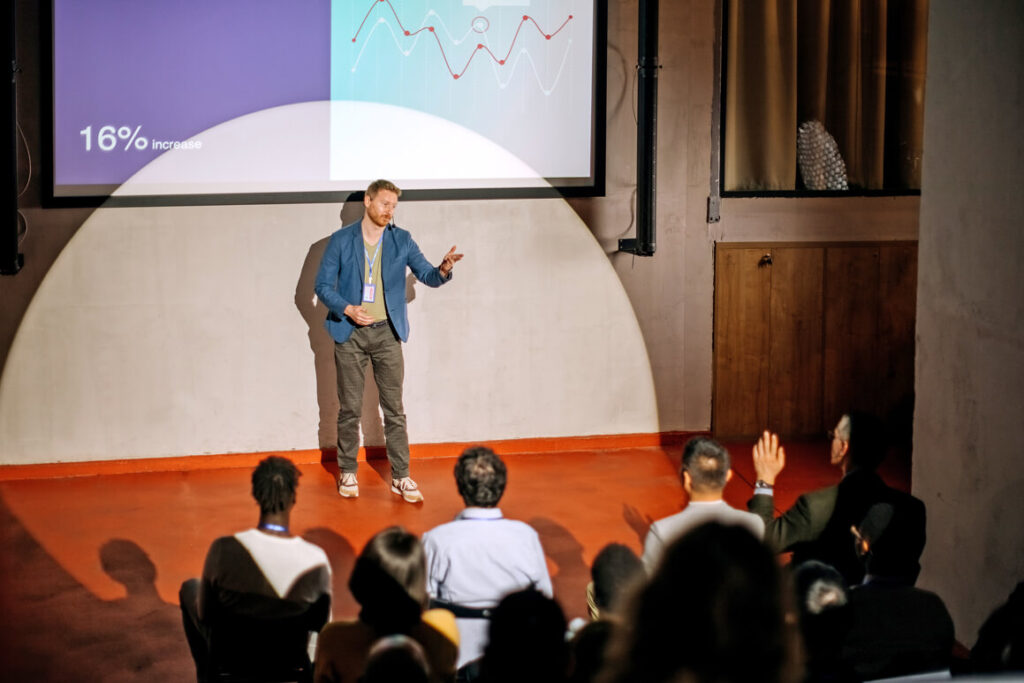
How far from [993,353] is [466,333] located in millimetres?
3265

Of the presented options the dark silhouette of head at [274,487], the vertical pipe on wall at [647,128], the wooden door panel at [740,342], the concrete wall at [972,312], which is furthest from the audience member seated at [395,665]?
the wooden door panel at [740,342]

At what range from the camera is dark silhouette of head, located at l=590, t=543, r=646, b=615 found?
9.59 feet

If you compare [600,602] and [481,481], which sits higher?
[481,481]

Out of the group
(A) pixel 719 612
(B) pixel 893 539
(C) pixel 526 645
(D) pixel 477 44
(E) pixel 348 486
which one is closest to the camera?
(A) pixel 719 612

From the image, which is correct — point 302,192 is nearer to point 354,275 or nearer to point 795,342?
point 354,275

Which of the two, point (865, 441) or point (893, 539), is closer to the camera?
point (893, 539)

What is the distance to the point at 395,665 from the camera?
73.2 inches

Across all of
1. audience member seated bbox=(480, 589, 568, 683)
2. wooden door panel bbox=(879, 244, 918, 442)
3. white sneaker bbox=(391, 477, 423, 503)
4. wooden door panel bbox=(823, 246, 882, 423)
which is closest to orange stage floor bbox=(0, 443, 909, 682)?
white sneaker bbox=(391, 477, 423, 503)

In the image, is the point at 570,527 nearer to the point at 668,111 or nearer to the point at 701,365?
the point at 701,365

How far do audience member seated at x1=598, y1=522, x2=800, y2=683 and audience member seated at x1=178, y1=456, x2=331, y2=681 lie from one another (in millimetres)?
1870

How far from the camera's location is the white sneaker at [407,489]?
5590 mm

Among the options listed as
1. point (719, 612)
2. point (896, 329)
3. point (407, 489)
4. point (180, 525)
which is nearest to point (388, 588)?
point (719, 612)

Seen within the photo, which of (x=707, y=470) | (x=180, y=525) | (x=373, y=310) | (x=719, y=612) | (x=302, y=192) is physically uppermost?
(x=302, y=192)

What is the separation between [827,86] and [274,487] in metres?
4.78
